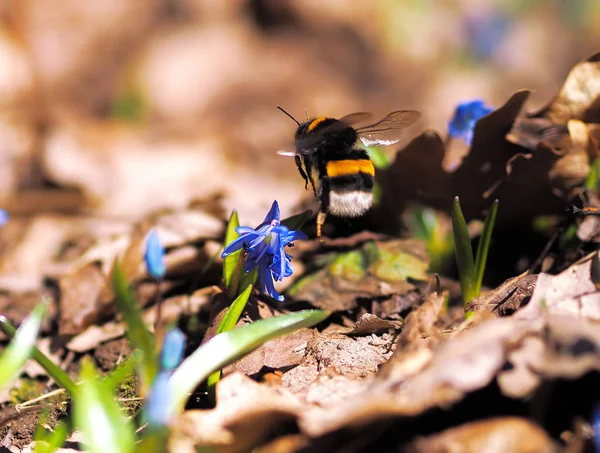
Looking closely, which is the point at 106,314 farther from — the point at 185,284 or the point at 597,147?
the point at 597,147

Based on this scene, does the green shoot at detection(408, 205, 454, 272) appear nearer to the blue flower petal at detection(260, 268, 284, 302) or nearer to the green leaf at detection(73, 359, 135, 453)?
the blue flower petal at detection(260, 268, 284, 302)

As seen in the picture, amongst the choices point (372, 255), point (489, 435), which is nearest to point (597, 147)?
point (372, 255)

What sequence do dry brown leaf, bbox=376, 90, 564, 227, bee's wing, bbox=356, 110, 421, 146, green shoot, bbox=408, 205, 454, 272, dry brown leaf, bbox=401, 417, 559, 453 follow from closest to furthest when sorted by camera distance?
dry brown leaf, bbox=401, 417, 559, 453 → bee's wing, bbox=356, 110, 421, 146 → dry brown leaf, bbox=376, 90, 564, 227 → green shoot, bbox=408, 205, 454, 272

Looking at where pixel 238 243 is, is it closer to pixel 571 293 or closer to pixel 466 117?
pixel 571 293

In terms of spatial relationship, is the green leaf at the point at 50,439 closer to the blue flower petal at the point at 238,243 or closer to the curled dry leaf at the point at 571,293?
the blue flower petal at the point at 238,243

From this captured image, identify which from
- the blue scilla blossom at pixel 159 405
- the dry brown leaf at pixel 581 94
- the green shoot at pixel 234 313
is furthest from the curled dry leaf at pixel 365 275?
the blue scilla blossom at pixel 159 405

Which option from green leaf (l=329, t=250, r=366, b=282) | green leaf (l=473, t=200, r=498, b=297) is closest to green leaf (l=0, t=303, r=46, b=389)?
green leaf (l=329, t=250, r=366, b=282)
